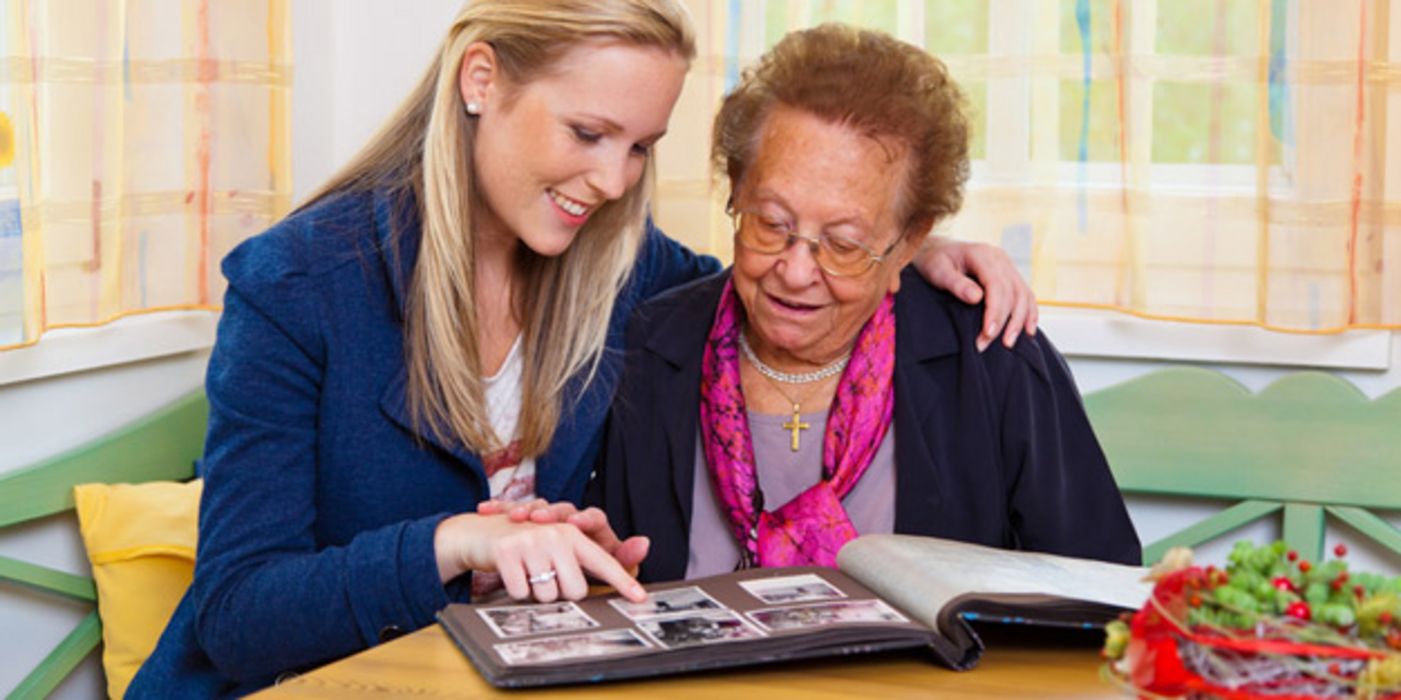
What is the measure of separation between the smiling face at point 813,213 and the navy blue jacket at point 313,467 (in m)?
0.27

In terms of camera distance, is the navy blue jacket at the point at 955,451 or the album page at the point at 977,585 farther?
the navy blue jacket at the point at 955,451

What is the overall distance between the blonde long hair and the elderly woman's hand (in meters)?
0.37

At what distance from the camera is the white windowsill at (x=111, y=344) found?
2.06 m

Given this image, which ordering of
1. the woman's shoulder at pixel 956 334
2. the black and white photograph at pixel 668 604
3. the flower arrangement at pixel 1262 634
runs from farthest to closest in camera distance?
the woman's shoulder at pixel 956 334, the black and white photograph at pixel 668 604, the flower arrangement at pixel 1262 634

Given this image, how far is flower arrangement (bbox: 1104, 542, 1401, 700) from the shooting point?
2.87 feet

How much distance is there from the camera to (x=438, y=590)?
1449 millimetres

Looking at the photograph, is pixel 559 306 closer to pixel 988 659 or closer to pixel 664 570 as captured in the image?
pixel 664 570

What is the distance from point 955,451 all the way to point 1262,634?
3.02 feet

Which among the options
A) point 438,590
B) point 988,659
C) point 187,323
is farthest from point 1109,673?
point 187,323

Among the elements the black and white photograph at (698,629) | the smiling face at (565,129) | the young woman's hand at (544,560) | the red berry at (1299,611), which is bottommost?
the black and white photograph at (698,629)

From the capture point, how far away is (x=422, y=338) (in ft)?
5.59

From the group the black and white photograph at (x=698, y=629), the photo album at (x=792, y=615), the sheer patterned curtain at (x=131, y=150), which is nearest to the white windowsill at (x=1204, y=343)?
the photo album at (x=792, y=615)

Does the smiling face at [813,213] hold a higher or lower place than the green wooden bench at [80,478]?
higher

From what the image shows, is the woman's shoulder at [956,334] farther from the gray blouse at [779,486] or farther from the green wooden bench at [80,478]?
the green wooden bench at [80,478]
